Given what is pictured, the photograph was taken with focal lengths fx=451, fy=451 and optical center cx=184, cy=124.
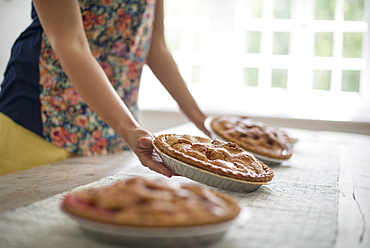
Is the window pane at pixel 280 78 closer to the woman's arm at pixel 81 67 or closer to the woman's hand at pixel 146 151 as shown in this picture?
the woman's arm at pixel 81 67

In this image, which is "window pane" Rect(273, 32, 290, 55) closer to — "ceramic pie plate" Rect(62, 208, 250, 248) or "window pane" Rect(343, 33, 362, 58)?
"window pane" Rect(343, 33, 362, 58)

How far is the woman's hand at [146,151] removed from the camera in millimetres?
1002

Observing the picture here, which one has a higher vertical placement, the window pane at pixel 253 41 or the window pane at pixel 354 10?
the window pane at pixel 354 10

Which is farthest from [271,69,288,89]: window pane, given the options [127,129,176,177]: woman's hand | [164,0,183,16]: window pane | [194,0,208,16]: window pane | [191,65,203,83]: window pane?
[127,129,176,177]: woman's hand

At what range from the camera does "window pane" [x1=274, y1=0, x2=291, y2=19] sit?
11.8ft

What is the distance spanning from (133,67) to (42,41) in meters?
0.32

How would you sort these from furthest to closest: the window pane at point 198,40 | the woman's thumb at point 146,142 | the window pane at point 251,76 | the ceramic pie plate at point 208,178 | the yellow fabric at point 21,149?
1. the window pane at point 198,40
2. the window pane at point 251,76
3. the yellow fabric at point 21,149
4. the woman's thumb at point 146,142
5. the ceramic pie plate at point 208,178

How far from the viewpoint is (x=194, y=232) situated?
571 mm

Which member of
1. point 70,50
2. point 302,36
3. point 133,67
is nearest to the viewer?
point 70,50

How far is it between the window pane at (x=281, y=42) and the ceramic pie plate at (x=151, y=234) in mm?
3237

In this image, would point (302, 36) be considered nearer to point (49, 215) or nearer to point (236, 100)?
point (236, 100)

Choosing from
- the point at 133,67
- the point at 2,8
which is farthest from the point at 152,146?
the point at 2,8

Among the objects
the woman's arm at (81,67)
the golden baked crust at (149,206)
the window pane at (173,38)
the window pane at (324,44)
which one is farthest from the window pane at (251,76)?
the golden baked crust at (149,206)

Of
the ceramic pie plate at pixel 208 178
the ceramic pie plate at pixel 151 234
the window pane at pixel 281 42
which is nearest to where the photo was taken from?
the ceramic pie plate at pixel 151 234
